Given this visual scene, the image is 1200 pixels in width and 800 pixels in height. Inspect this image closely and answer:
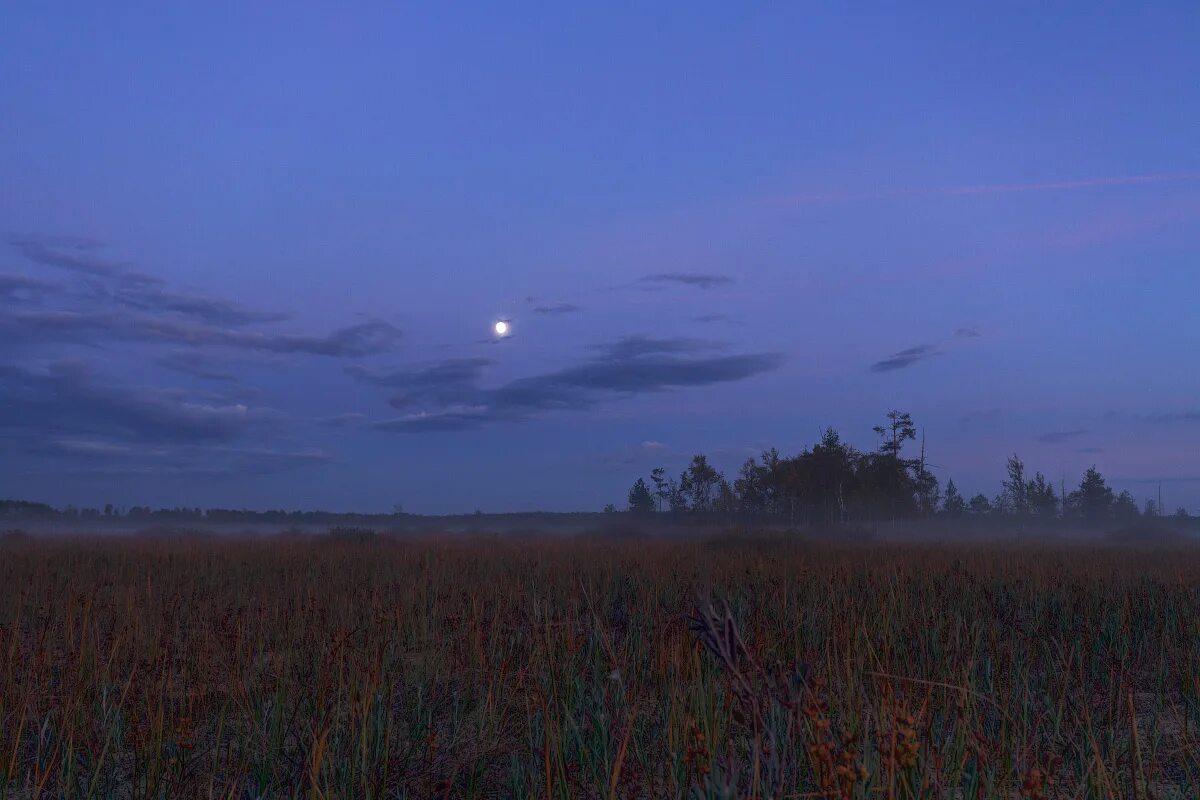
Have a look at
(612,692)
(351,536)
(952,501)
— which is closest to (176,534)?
(351,536)

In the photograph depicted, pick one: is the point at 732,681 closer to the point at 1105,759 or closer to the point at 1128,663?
the point at 1105,759

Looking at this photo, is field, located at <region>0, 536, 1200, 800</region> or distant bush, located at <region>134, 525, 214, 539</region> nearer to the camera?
field, located at <region>0, 536, 1200, 800</region>

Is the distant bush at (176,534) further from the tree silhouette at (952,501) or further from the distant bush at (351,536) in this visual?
the tree silhouette at (952,501)

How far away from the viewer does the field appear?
3.25 meters

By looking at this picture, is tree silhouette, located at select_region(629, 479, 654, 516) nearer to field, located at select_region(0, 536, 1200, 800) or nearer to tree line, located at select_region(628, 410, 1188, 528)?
tree line, located at select_region(628, 410, 1188, 528)

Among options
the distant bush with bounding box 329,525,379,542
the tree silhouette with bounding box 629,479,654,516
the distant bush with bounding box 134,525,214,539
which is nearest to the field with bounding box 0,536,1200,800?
the distant bush with bounding box 329,525,379,542

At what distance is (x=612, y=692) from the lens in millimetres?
5504

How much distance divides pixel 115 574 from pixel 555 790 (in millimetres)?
13083

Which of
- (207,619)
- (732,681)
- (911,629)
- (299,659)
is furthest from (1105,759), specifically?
(207,619)

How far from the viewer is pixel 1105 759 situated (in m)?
4.43

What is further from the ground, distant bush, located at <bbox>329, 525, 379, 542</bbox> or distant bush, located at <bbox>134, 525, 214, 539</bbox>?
distant bush, located at <bbox>329, 525, 379, 542</bbox>

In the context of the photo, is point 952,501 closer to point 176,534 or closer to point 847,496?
point 847,496

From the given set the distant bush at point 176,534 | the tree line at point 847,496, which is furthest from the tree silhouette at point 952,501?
the distant bush at point 176,534

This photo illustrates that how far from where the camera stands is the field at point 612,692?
3.25m
